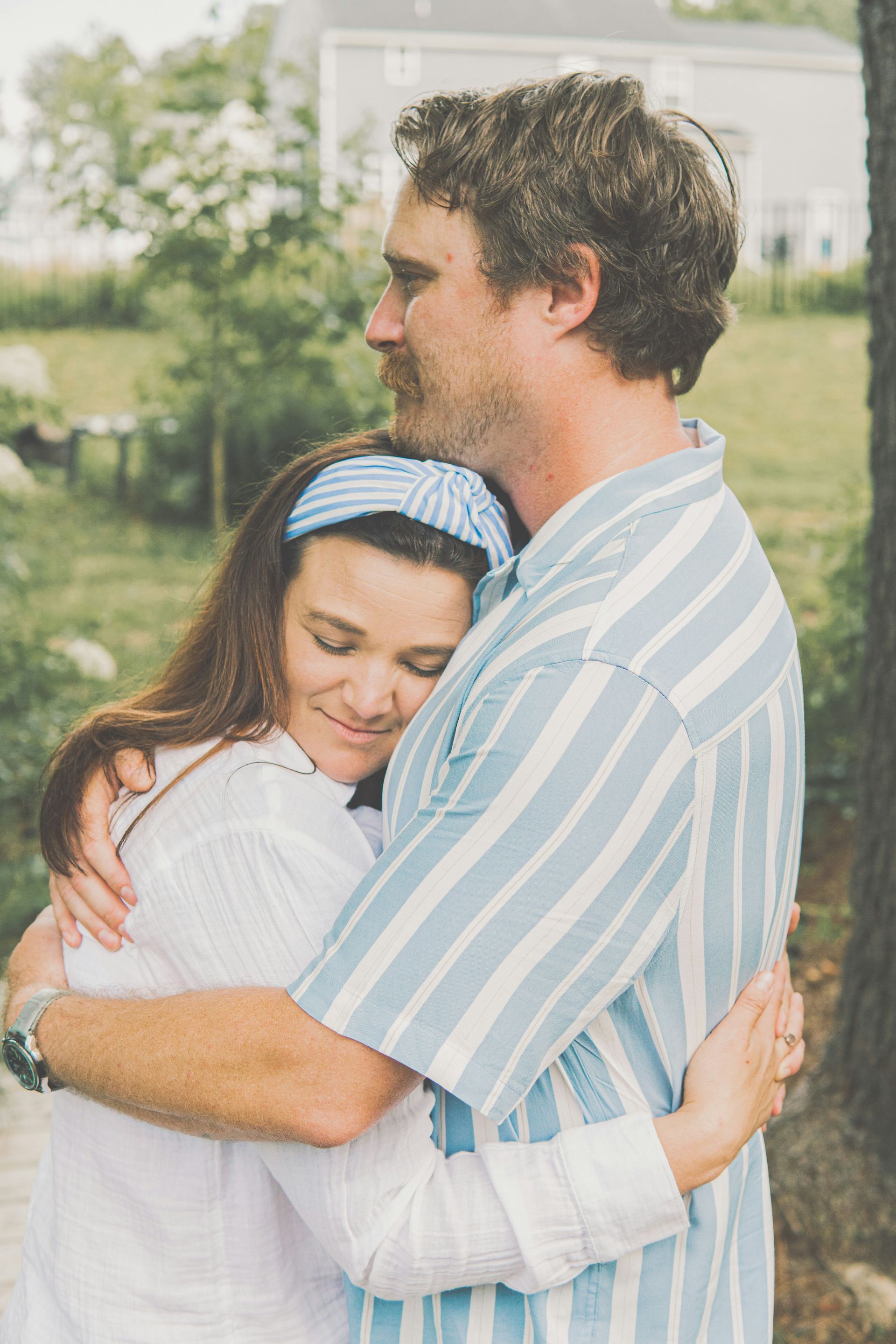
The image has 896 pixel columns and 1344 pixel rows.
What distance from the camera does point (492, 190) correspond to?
1.75m

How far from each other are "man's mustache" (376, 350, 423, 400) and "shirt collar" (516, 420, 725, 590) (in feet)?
→ 1.14

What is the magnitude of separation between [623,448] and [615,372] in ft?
0.43

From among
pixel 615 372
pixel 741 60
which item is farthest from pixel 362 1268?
pixel 741 60

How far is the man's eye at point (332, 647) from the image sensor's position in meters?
1.86

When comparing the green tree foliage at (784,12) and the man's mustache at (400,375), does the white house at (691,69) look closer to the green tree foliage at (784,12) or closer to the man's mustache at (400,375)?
the green tree foliage at (784,12)

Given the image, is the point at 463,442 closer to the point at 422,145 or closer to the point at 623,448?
the point at 623,448

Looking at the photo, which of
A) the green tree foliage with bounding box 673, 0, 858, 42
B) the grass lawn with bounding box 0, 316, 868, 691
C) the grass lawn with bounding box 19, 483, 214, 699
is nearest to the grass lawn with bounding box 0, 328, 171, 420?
the grass lawn with bounding box 0, 316, 868, 691

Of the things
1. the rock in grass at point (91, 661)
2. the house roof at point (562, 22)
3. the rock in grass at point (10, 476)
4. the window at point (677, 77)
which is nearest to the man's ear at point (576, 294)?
the rock in grass at point (10, 476)

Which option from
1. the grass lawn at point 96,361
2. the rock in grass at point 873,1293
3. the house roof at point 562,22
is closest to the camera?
the rock in grass at point 873,1293

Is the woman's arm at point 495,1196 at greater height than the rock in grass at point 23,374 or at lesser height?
greater

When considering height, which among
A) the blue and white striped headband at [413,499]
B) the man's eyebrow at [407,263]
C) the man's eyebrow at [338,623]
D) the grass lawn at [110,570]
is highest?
the man's eyebrow at [407,263]

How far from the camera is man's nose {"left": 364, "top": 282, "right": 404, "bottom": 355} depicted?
73.9 inches

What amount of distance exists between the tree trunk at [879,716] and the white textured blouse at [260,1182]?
77.7 inches

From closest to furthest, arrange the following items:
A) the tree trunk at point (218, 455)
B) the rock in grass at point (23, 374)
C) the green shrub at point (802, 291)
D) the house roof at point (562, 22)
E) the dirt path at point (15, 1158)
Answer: the dirt path at point (15, 1158)
the rock in grass at point (23, 374)
the tree trunk at point (218, 455)
the green shrub at point (802, 291)
the house roof at point (562, 22)
